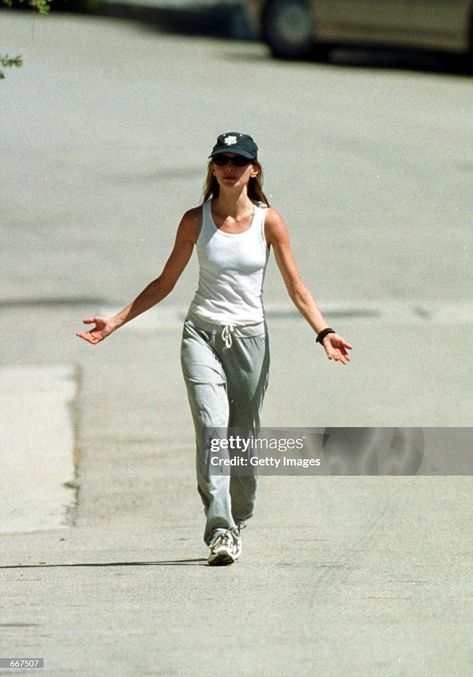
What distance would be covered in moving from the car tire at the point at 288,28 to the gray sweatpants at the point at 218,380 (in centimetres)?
1591

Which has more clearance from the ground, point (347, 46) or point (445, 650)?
point (445, 650)

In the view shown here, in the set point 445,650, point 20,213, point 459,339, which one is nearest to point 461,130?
point 20,213

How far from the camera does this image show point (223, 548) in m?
6.64

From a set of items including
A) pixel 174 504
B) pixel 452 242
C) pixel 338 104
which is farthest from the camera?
pixel 338 104

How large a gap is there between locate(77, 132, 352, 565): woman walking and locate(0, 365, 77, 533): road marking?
164 centimetres

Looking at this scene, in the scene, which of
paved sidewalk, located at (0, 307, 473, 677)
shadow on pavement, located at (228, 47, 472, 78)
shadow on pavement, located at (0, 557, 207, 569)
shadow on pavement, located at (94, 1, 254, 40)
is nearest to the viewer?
paved sidewalk, located at (0, 307, 473, 677)

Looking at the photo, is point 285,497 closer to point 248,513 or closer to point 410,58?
point 248,513

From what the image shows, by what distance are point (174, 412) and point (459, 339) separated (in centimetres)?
253

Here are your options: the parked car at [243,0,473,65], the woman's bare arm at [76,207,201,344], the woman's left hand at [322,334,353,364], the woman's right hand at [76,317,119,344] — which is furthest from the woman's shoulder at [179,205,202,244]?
the parked car at [243,0,473,65]

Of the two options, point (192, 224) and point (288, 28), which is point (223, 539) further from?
point (288, 28)

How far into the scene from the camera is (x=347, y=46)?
74.2 ft

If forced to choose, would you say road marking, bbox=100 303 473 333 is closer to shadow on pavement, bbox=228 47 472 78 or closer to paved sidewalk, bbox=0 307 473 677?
paved sidewalk, bbox=0 307 473 677

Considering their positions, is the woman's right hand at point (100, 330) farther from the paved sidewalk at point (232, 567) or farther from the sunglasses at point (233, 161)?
the paved sidewalk at point (232, 567)

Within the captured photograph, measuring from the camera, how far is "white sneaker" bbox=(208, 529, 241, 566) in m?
6.64
